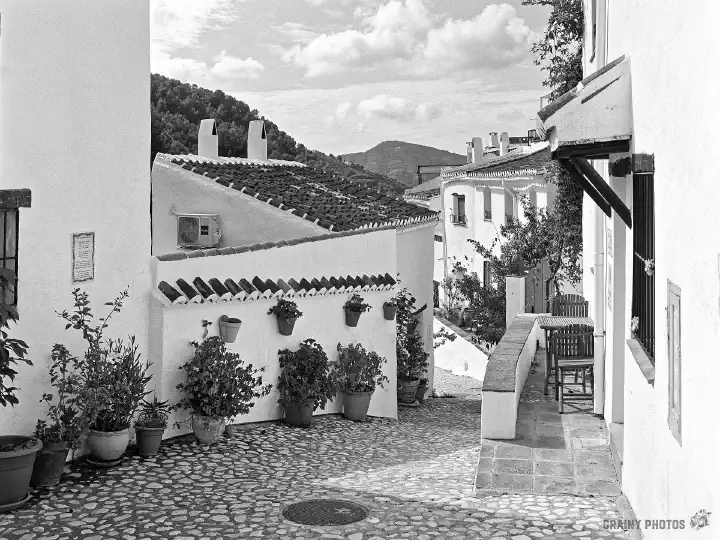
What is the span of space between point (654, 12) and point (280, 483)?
5.68m

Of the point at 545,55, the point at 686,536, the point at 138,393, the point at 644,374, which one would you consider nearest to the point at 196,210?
the point at 545,55

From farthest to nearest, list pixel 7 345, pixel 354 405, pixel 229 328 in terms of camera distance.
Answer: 1. pixel 354 405
2. pixel 229 328
3. pixel 7 345

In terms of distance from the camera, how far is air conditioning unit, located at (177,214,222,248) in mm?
17422

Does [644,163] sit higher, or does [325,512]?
[644,163]

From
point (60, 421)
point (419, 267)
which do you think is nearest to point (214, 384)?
point (60, 421)

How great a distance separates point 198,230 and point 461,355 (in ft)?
41.2

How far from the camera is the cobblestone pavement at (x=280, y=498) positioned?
712cm

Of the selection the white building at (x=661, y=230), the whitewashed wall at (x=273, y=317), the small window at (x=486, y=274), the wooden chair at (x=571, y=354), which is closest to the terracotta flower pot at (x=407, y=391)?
the whitewashed wall at (x=273, y=317)

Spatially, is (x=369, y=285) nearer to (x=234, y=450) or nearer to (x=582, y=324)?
(x=582, y=324)

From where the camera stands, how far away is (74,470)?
8.80m

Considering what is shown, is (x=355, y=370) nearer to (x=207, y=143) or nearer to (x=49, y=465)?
(x=49, y=465)

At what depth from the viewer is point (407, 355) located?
17.6 meters

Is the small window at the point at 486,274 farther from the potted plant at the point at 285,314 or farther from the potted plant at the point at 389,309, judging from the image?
the potted plant at the point at 285,314

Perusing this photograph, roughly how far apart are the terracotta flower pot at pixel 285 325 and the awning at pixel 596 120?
571 cm
